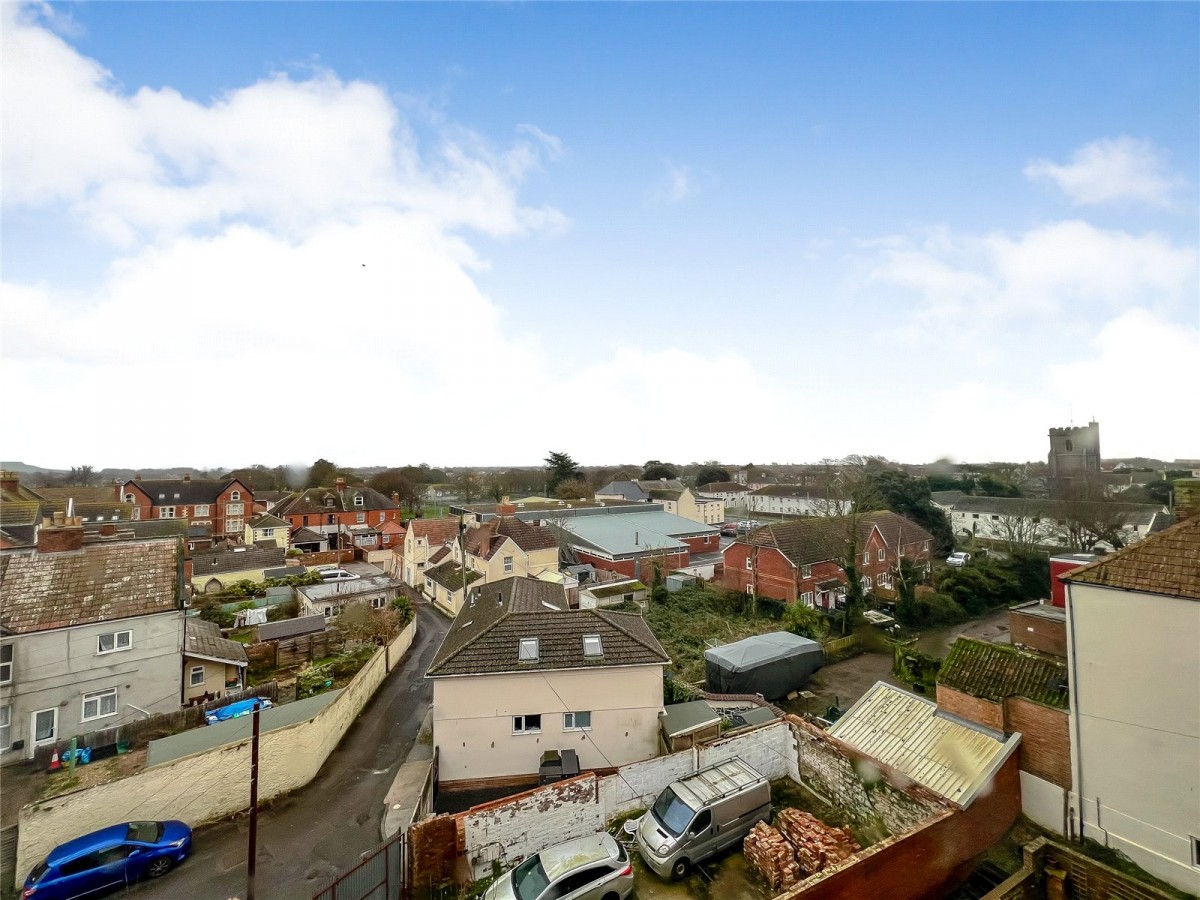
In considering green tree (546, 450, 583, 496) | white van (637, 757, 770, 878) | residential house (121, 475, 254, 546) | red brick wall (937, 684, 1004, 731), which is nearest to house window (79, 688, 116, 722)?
white van (637, 757, 770, 878)

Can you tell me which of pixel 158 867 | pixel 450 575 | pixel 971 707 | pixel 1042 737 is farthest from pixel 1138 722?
pixel 450 575

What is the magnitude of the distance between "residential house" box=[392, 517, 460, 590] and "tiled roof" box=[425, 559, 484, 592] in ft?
7.99

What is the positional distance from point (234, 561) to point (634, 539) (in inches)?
1108

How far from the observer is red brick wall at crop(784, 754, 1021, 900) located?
337 inches

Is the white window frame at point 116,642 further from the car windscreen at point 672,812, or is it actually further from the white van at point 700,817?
the car windscreen at point 672,812

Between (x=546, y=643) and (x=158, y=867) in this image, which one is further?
(x=546, y=643)

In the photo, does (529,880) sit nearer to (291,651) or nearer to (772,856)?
(772,856)

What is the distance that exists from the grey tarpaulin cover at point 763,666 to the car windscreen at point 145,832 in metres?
16.1

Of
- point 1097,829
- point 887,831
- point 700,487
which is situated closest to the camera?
point 1097,829

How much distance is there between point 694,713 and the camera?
50.8ft

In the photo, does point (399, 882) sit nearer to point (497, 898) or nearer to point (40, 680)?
point (497, 898)

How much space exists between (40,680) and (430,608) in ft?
61.6

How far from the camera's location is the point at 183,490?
182 feet

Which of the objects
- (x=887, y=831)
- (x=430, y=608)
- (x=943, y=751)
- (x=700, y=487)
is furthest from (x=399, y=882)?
(x=700, y=487)
